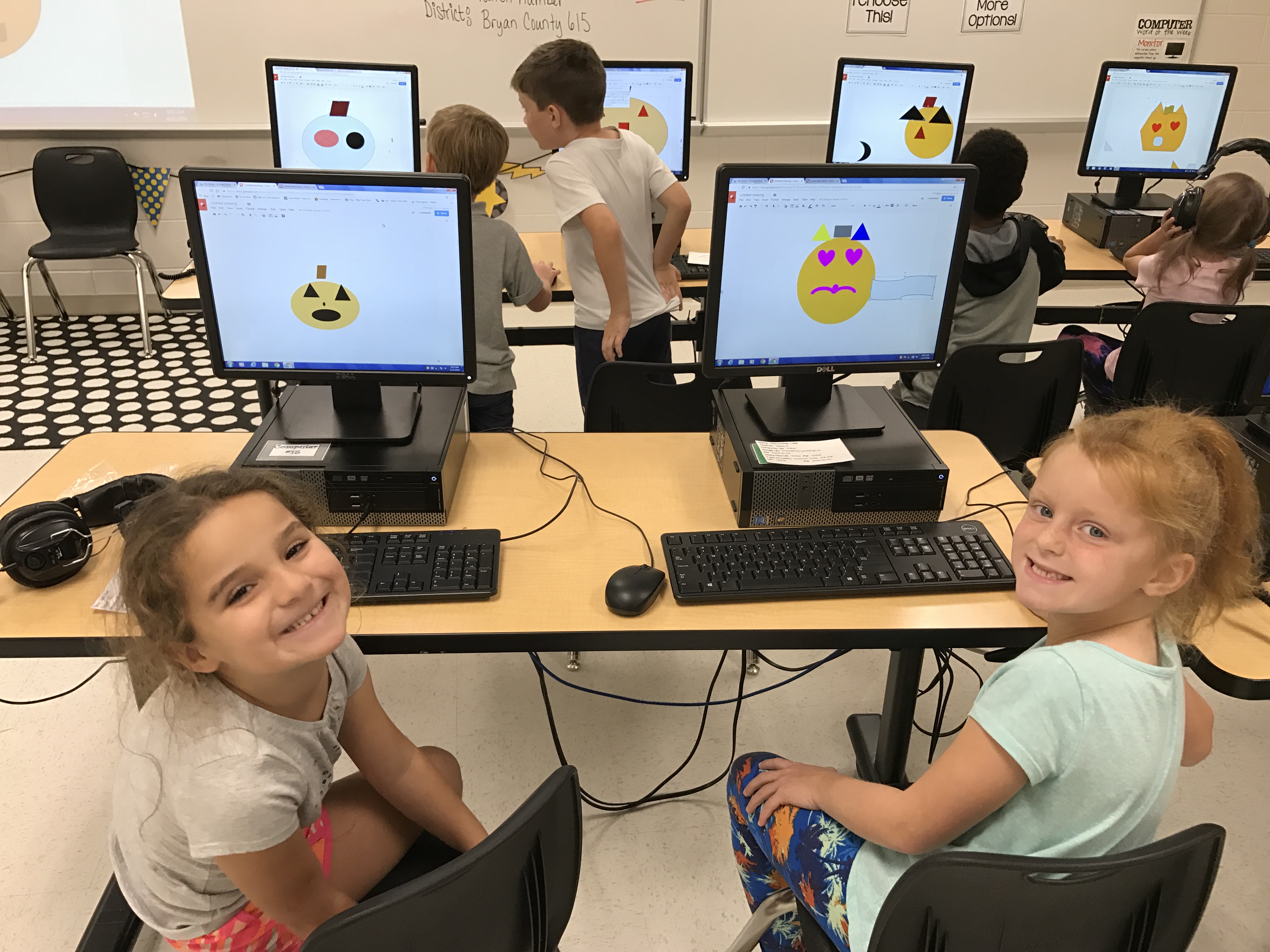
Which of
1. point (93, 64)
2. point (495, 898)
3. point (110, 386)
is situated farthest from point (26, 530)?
point (93, 64)

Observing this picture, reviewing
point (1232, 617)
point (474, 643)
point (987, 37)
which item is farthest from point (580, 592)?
point (987, 37)

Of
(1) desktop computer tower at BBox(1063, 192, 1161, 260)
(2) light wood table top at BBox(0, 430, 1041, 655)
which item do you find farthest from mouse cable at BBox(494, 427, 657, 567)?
(1) desktop computer tower at BBox(1063, 192, 1161, 260)

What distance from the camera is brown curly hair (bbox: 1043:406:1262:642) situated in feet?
3.06

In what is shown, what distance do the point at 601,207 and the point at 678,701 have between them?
1.26 m

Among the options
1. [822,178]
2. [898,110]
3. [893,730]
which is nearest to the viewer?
[822,178]

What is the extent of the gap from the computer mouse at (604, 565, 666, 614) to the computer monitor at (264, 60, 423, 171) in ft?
6.35

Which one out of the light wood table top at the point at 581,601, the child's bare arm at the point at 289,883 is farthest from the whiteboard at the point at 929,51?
the child's bare arm at the point at 289,883

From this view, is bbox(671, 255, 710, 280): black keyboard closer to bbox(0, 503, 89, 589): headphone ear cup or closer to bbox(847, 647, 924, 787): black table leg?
bbox(847, 647, 924, 787): black table leg

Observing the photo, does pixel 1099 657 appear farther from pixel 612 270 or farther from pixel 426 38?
pixel 426 38

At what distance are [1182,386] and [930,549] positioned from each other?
1.47 meters

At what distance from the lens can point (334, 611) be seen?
3.41 ft

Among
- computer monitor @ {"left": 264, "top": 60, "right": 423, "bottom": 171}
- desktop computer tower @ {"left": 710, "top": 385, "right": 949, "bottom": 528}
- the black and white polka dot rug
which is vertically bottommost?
the black and white polka dot rug

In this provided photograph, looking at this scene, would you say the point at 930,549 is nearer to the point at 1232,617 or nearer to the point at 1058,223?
the point at 1232,617

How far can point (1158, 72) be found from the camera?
3225 mm
